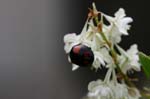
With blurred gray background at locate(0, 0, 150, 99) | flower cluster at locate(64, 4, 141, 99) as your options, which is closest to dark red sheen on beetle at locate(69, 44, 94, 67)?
flower cluster at locate(64, 4, 141, 99)

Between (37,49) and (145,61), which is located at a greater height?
(37,49)

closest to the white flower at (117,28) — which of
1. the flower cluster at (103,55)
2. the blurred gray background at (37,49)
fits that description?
the flower cluster at (103,55)

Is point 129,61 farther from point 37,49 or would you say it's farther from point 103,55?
point 37,49

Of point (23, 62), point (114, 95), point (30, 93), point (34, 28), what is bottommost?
point (114, 95)

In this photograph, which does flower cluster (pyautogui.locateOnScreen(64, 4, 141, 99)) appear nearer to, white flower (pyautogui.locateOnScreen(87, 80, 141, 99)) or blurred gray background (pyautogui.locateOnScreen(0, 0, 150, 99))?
white flower (pyautogui.locateOnScreen(87, 80, 141, 99))

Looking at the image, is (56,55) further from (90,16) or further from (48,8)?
(90,16)

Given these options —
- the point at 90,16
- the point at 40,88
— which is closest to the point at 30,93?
the point at 40,88

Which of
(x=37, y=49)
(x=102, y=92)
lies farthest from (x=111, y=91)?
(x=37, y=49)
